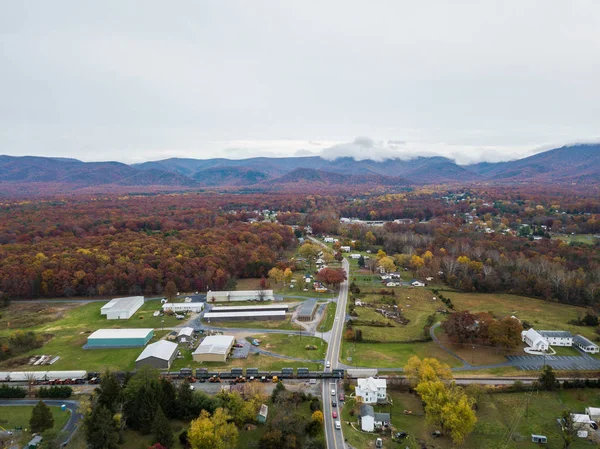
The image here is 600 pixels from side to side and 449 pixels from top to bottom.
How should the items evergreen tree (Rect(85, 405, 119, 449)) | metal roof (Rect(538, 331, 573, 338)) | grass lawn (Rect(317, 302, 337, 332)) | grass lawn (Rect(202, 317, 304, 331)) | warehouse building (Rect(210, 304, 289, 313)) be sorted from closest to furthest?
evergreen tree (Rect(85, 405, 119, 449)) < metal roof (Rect(538, 331, 573, 338)) < grass lawn (Rect(317, 302, 337, 332)) < grass lawn (Rect(202, 317, 304, 331)) < warehouse building (Rect(210, 304, 289, 313))

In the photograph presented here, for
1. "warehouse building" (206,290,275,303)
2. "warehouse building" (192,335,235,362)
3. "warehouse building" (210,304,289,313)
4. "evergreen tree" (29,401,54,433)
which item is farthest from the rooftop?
"evergreen tree" (29,401,54,433)

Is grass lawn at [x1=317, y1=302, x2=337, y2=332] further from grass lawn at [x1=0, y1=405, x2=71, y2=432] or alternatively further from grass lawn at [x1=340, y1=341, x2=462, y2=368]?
grass lawn at [x1=0, y1=405, x2=71, y2=432]

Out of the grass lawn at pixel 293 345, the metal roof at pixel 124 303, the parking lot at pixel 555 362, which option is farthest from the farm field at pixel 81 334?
the parking lot at pixel 555 362

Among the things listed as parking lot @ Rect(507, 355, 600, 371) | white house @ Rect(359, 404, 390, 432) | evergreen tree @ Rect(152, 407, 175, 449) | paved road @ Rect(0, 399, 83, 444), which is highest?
evergreen tree @ Rect(152, 407, 175, 449)

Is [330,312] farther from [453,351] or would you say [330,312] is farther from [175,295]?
[175,295]

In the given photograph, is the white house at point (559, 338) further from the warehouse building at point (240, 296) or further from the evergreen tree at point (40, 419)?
the evergreen tree at point (40, 419)

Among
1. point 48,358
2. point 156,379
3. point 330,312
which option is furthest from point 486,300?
point 48,358

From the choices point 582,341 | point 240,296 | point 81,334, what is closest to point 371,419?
point 582,341

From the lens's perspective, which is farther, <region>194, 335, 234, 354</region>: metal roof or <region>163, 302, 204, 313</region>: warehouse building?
<region>163, 302, 204, 313</region>: warehouse building
